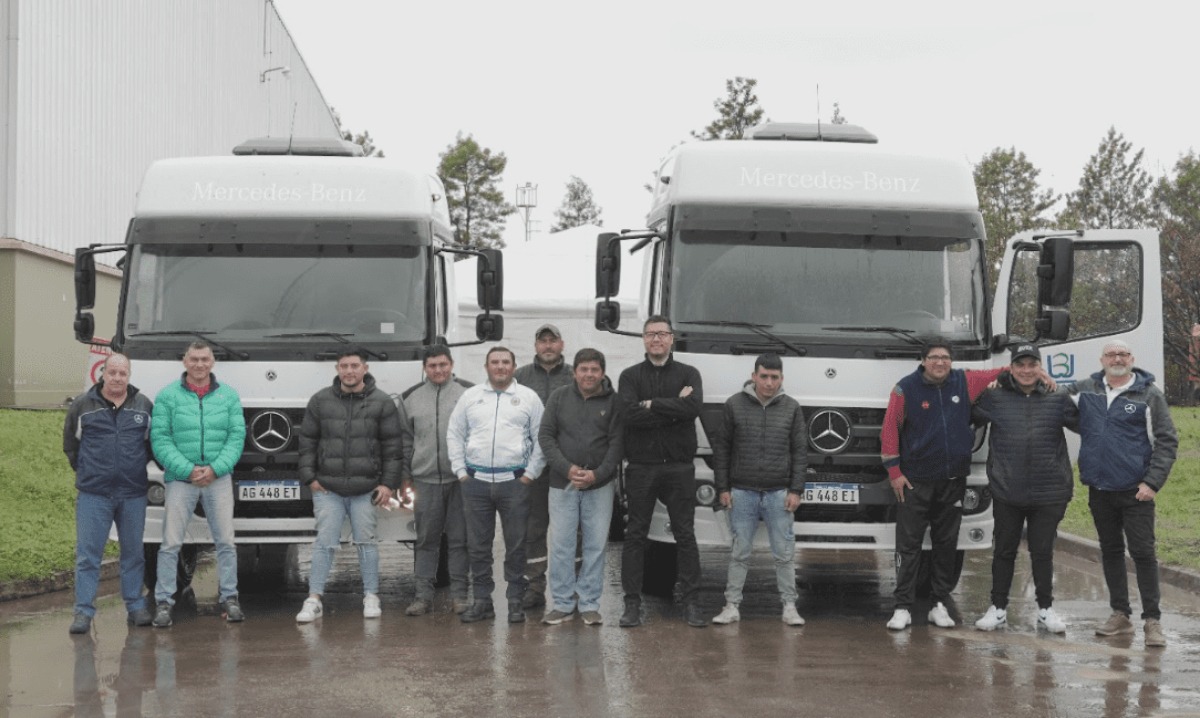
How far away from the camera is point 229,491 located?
1072 centimetres

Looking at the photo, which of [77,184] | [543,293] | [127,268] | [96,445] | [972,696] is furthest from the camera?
[77,184]

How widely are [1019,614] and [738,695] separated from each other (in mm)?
3746

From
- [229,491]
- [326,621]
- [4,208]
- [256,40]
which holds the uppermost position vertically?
[256,40]

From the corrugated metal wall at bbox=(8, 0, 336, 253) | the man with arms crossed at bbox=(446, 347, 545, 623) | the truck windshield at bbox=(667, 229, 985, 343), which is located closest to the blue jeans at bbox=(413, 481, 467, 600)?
the man with arms crossed at bbox=(446, 347, 545, 623)

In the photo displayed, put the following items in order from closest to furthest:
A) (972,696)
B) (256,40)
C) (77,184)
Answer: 1. (972,696)
2. (77,184)
3. (256,40)

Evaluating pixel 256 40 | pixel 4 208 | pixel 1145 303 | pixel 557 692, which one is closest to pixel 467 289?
pixel 4 208

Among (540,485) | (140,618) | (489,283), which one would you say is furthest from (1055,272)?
(140,618)

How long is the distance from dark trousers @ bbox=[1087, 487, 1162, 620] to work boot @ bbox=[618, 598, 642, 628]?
3.05 m

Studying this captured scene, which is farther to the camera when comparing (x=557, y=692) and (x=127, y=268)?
(x=127, y=268)

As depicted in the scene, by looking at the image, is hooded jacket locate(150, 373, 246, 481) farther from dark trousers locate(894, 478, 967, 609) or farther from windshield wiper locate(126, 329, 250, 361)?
dark trousers locate(894, 478, 967, 609)

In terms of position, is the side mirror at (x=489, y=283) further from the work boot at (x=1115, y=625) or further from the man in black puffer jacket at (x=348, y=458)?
the work boot at (x=1115, y=625)

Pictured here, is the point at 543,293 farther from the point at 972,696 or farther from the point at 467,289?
the point at 972,696

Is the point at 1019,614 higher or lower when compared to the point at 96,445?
lower

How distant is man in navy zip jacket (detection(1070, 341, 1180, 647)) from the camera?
33.0 ft
